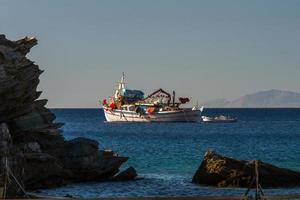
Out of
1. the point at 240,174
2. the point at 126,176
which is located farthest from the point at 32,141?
the point at 240,174

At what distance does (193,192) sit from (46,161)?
10.4 meters

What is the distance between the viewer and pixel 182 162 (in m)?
71.0

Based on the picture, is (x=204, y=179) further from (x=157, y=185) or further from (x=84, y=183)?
(x=84, y=183)

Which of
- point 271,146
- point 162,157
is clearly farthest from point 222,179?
point 271,146

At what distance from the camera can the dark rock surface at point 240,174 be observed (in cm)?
4659

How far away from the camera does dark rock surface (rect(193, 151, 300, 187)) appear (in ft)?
153

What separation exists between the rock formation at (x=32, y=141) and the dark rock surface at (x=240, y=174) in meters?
8.12

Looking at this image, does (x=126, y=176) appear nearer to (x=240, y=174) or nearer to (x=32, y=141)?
(x=32, y=141)

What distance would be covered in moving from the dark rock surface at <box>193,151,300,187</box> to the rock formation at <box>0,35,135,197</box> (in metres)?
8.12

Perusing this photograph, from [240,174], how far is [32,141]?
50.3ft

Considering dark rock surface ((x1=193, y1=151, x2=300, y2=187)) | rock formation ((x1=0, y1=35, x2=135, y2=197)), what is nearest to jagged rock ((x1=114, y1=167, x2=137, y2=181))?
rock formation ((x1=0, y1=35, x2=135, y2=197))

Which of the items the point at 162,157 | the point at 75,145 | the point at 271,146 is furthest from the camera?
the point at 271,146

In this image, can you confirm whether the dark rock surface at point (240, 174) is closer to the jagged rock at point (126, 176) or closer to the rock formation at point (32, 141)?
the jagged rock at point (126, 176)

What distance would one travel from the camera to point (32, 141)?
4769cm
